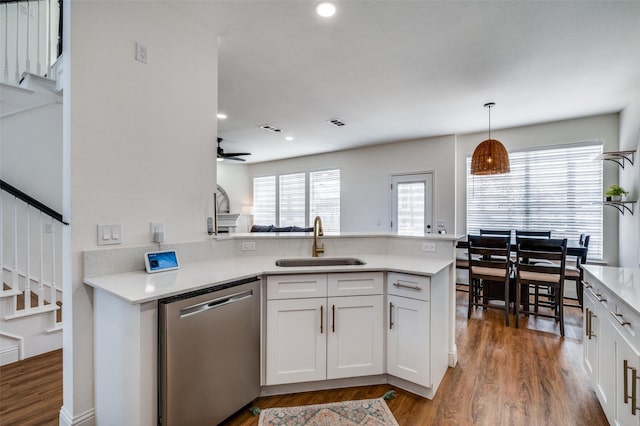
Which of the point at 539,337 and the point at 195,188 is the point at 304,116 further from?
the point at 539,337

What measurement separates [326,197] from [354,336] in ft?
16.8

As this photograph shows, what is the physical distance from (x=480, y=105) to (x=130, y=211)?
13.4 feet

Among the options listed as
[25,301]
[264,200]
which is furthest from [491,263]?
[264,200]

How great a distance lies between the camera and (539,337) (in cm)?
311

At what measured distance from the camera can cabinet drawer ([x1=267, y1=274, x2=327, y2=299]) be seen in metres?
1.99

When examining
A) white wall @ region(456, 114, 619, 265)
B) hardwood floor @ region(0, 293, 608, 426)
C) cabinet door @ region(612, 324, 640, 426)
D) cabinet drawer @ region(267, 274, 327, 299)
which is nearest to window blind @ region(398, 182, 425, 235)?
white wall @ region(456, 114, 619, 265)

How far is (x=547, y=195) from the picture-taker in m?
4.64

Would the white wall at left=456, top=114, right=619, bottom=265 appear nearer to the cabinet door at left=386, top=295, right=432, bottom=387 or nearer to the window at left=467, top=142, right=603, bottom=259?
the window at left=467, top=142, right=603, bottom=259

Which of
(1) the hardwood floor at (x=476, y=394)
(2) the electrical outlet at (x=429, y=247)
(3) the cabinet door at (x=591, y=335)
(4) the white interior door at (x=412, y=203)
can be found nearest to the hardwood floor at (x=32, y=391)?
(1) the hardwood floor at (x=476, y=394)

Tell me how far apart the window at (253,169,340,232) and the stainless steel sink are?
4.31 metres

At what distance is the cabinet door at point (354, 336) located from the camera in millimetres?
2066

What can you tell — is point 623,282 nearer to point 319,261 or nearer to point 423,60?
point 319,261

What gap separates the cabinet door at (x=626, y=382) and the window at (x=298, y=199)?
5516 mm

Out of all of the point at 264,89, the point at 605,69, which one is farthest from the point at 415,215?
the point at 264,89
